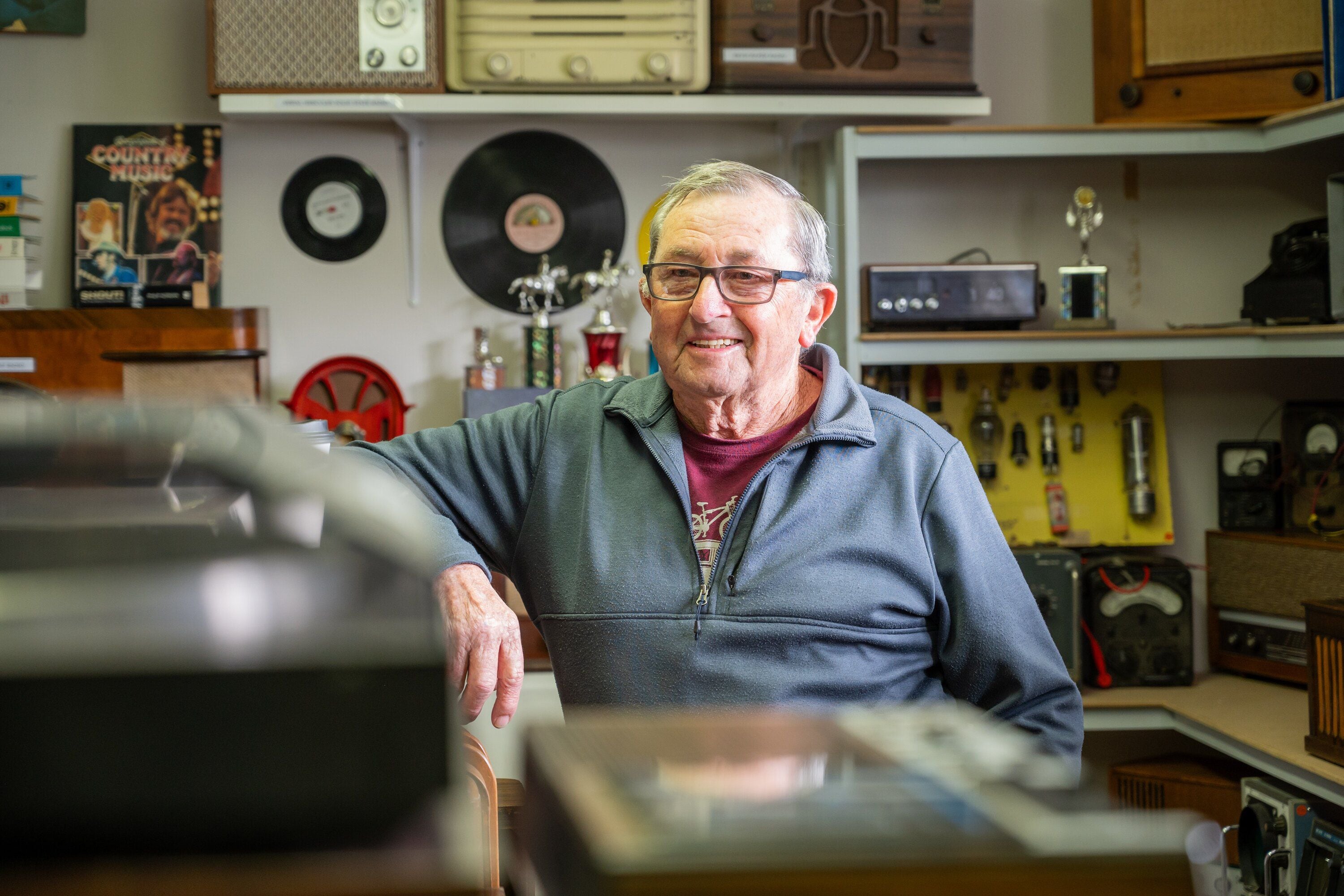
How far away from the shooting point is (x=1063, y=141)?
2781mm

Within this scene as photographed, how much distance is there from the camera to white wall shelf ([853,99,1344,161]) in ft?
9.00

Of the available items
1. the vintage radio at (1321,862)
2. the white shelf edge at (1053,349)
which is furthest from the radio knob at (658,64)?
the vintage radio at (1321,862)

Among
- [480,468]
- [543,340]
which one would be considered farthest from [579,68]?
[480,468]

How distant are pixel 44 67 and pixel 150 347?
0.80 meters

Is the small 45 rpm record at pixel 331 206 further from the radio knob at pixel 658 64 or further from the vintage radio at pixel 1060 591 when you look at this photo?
the vintage radio at pixel 1060 591

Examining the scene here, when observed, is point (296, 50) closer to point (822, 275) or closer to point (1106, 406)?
point (822, 275)

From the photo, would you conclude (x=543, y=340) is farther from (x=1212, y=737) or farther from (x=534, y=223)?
(x=1212, y=737)

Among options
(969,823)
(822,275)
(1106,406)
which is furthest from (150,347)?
(969,823)

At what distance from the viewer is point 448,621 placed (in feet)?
3.73

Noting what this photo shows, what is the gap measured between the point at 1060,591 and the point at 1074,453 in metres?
0.51

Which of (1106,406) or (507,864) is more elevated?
(1106,406)

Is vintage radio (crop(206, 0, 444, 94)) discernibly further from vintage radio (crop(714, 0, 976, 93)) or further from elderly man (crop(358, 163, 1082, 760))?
elderly man (crop(358, 163, 1082, 760))

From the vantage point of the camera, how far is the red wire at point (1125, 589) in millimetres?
2863

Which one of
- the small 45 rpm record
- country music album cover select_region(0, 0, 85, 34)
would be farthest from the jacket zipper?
country music album cover select_region(0, 0, 85, 34)
